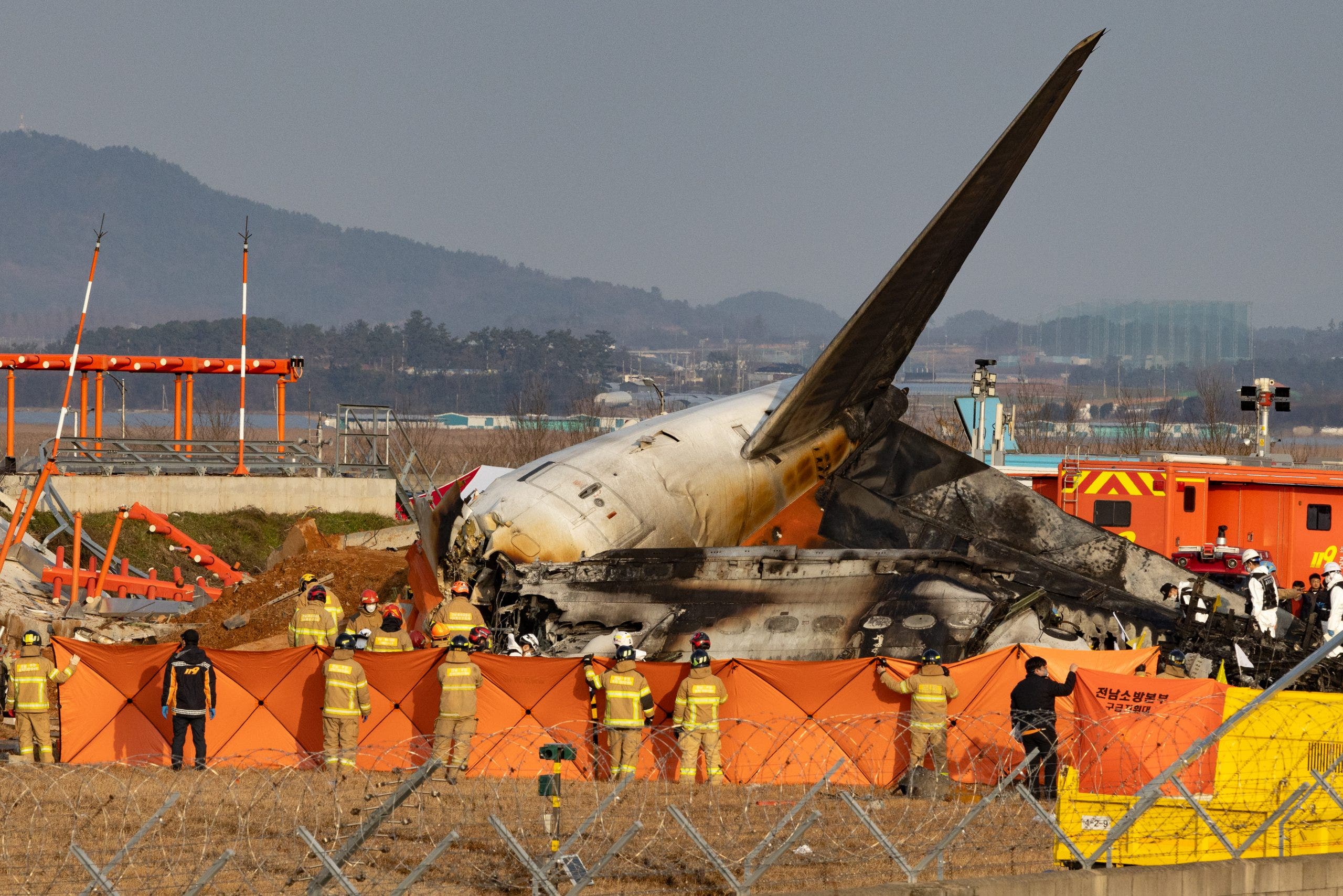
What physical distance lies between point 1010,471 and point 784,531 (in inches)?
759

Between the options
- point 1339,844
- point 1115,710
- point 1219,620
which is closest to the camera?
point 1339,844

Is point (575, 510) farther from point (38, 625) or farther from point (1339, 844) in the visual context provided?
point (38, 625)

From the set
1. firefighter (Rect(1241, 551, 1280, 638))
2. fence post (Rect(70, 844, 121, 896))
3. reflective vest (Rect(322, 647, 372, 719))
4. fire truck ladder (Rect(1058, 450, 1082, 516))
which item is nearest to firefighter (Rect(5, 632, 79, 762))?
reflective vest (Rect(322, 647, 372, 719))

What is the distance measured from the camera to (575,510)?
2034cm

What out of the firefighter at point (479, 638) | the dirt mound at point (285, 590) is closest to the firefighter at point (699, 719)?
the firefighter at point (479, 638)

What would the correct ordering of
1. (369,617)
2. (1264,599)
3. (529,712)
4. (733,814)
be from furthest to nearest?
1. (1264,599)
2. (369,617)
3. (529,712)
4. (733,814)

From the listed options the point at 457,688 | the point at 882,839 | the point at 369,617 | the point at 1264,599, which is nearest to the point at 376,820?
the point at 882,839

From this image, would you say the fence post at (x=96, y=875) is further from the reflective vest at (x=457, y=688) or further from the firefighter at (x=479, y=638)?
the firefighter at (x=479, y=638)

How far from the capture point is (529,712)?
17.5m

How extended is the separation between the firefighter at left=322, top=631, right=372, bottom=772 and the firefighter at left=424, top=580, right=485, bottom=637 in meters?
1.81

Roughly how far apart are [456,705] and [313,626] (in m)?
4.27

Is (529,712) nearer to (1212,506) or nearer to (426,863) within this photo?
(426,863)

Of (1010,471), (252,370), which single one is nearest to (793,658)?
(1010,471)

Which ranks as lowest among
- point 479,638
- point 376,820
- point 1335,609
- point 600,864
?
point 1335,609
